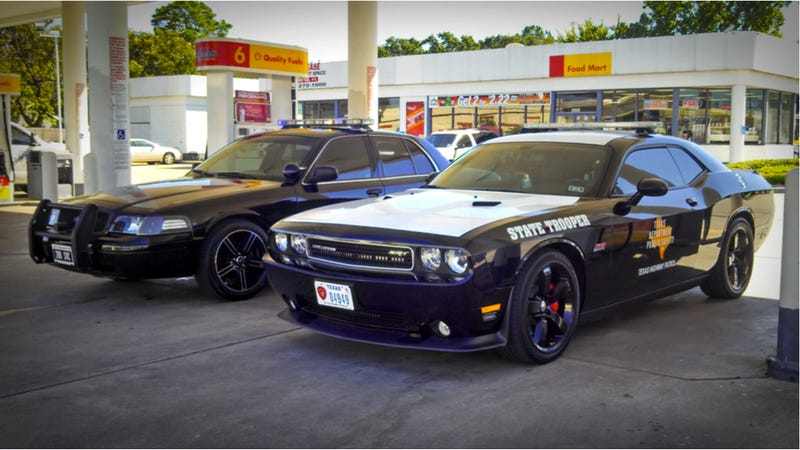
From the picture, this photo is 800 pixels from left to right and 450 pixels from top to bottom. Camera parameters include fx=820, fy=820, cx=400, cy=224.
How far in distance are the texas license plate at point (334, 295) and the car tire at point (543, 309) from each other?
0.99 metres

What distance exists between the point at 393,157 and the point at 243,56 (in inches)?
429

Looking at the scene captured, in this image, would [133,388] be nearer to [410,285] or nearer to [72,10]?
[410,285]

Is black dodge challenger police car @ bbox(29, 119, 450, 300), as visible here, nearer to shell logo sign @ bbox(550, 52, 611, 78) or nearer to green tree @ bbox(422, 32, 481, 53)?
shell logo sign @ bbox(550, 52, 611, 78)

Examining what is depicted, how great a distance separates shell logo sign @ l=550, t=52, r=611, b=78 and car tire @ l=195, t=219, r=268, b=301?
27.9 meters

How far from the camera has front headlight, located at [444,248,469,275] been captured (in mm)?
4735

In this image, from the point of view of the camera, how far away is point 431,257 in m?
4.83

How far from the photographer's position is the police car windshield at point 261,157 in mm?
8023

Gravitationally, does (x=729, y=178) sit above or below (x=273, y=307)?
above

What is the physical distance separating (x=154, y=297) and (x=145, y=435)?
370 cm

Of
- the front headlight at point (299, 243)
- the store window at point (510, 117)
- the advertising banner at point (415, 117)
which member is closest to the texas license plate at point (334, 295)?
the front headlight at point (299, 243)

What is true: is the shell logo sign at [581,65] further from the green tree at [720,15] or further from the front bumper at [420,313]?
the green tree at [720,15]

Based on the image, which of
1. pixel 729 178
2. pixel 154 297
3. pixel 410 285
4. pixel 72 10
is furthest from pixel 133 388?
pixel 72 10

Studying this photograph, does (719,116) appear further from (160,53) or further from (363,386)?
(160,53)

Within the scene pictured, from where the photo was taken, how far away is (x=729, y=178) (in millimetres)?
7172
